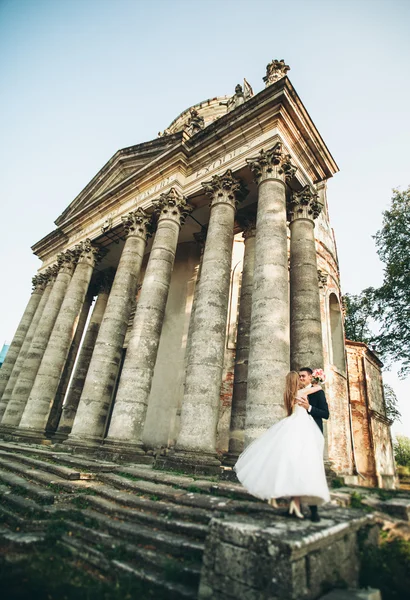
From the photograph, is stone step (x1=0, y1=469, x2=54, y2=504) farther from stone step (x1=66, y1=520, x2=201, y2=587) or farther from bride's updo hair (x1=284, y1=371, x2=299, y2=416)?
bride's updo hair (x1=284, y1=371, x2=299, y2=416)

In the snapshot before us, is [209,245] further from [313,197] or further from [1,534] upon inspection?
[1,534]

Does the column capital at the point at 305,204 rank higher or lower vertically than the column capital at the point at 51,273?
lower

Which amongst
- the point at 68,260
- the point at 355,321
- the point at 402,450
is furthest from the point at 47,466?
the point at 402,450

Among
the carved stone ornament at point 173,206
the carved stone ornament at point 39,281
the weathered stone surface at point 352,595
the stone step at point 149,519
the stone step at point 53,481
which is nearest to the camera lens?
the weathered stone surface at point 352,595

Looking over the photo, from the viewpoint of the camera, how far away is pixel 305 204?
10070 millimetres

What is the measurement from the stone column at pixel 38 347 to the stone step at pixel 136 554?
11.2 meters

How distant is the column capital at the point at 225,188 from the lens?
10.1m

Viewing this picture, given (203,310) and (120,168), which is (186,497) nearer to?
(203,310)

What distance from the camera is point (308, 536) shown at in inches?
106

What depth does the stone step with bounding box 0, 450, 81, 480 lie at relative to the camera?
633cm

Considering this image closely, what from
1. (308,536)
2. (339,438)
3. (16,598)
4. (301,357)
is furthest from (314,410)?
(339,438)

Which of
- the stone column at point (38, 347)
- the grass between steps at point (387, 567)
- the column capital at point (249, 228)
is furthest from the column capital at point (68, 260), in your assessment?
the grass between steps at point (387, 567)

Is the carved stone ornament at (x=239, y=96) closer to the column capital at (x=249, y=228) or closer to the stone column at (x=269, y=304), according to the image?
the column capital at (x=249, y=228)

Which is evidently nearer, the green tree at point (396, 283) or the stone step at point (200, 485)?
the stone step at point (200, 485)
